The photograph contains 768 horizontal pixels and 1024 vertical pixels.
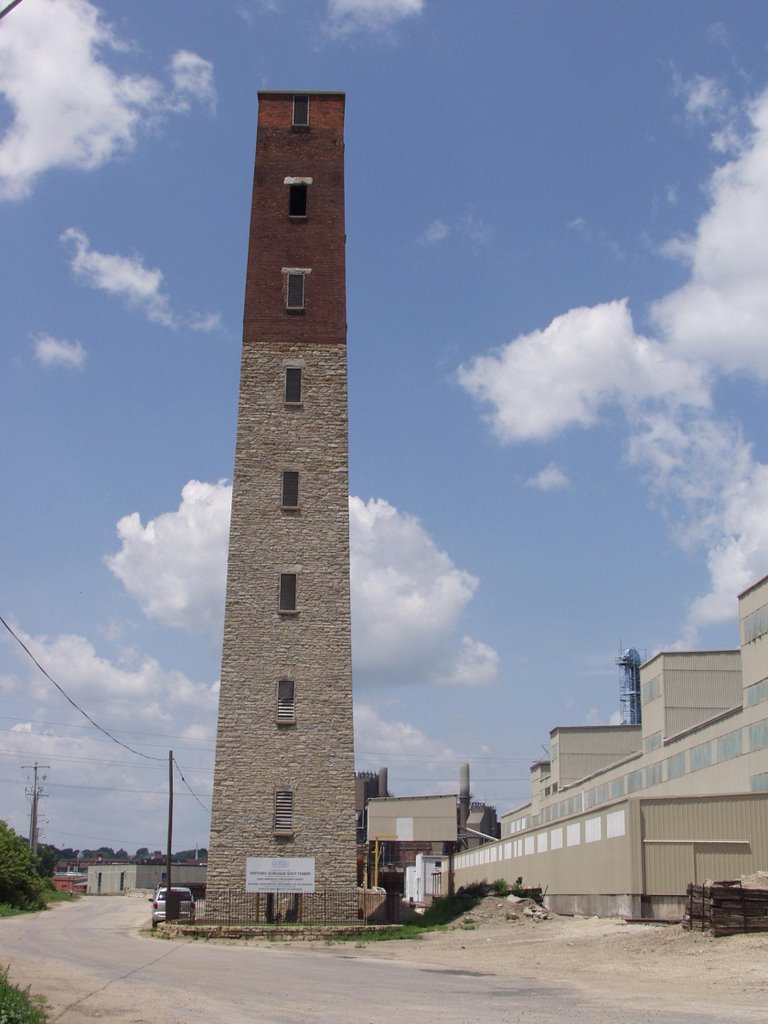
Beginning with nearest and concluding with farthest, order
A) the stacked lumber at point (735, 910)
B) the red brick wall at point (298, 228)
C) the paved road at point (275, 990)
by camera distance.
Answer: the paved road at point (275, 990) < the stacked lumber at point (735, 910) < the red brick wall at point (298, 228)

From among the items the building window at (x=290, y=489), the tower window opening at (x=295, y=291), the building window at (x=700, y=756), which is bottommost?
the building window at (x=700, y=756)

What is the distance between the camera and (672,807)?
3325 cm

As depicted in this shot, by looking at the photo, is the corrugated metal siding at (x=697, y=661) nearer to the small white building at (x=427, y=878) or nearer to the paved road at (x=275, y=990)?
the paved road at (x=275, y=990)

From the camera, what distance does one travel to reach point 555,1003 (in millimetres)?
16891

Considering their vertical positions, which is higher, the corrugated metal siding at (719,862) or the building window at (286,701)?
the building window at (286,701)

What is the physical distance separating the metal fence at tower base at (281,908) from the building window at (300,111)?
2682cm

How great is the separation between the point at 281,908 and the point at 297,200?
2421 centimetres

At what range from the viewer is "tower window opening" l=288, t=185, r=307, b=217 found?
137 ft

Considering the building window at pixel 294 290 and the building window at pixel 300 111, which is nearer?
the building window at pixel 294 290

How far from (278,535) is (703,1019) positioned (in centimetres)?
2507

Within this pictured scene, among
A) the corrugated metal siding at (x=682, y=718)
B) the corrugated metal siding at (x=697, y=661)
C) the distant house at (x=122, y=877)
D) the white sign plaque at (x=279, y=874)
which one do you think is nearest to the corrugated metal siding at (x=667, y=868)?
the white sign plaque at (x=279, y=874)

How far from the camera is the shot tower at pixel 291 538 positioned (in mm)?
35719

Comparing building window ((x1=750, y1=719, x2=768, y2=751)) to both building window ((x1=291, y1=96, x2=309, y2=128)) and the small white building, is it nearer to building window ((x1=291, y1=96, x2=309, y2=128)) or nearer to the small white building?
building window ((x1=291, y1=96, x2=309, y2=128))

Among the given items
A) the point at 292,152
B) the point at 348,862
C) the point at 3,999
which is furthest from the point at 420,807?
the point at 3,999
